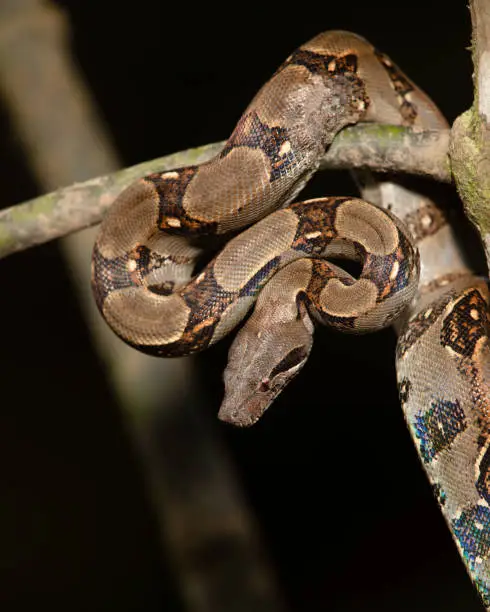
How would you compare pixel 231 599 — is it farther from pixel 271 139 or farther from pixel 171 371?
pixel 271 139

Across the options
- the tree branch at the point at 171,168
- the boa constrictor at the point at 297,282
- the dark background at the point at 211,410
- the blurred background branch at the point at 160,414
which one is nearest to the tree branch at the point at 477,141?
the tree branch at the point at 171,168

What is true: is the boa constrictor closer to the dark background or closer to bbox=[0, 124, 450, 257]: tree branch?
bbox=[0, 124, 450, 257]: tree branch

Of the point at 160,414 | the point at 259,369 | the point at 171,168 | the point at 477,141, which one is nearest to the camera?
the point at 477,141

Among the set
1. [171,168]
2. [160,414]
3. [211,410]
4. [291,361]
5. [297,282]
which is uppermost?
[171,168]

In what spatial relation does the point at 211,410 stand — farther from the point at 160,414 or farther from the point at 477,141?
the point at 477,141

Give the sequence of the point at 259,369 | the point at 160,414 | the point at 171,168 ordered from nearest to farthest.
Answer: the point at 259,369
the point at 171,168
the point at 160,414

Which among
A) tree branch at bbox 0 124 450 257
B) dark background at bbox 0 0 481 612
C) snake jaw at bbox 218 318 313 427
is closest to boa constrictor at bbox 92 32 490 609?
snake jaw at bbox 218 318 313 427

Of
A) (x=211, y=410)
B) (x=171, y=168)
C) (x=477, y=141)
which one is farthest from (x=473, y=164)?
(x=211, y=410)
